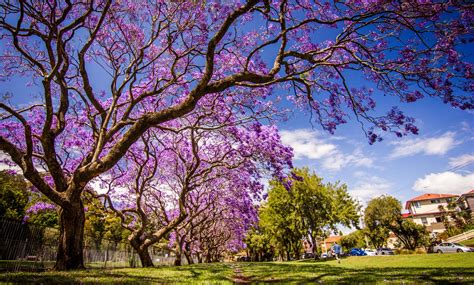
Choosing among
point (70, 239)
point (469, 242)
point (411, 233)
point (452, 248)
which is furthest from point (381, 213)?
point (70, 239)

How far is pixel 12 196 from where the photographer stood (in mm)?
34875

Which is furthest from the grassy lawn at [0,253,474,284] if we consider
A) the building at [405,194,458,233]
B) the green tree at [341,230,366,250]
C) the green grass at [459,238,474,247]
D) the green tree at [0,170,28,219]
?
the green tree at [341,230,366,250]

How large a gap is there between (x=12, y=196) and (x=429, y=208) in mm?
90253

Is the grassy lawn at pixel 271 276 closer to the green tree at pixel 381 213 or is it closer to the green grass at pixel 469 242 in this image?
the green grass at pixel 469 242

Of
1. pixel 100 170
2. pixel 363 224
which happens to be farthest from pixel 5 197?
pixel 363 224

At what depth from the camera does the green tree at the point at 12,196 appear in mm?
32656

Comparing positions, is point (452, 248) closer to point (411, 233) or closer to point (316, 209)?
point (411, 233)

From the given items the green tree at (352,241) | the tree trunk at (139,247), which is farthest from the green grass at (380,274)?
the green tree at (352,241)

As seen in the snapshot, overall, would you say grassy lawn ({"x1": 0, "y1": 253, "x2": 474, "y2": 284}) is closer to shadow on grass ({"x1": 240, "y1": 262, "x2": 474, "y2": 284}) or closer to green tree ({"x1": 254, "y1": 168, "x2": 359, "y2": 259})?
shadow on grass ({"x1": 240, "y1": 262, "x2": 474, "y2": 284})

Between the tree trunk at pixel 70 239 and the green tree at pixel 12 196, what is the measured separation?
104 feet

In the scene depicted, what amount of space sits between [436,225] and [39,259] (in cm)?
7721

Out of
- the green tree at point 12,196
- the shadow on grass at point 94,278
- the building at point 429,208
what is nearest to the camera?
the shadow on grass at point 94,278

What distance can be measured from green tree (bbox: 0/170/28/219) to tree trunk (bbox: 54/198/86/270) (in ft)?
104

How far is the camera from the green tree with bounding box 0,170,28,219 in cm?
3266
